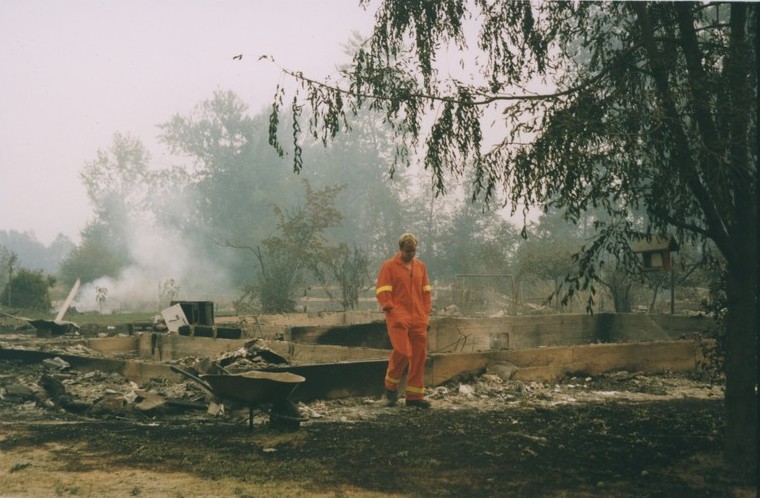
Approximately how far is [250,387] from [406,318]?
2301mm

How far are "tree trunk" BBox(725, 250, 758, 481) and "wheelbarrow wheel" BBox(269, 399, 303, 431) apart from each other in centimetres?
386

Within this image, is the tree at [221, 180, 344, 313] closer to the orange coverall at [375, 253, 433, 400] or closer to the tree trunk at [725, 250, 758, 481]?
the orange coverall at [375, 253, 433, 400]

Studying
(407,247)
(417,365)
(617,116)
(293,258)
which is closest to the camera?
(617,116)

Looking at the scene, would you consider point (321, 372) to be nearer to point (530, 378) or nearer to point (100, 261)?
point (530, 378)

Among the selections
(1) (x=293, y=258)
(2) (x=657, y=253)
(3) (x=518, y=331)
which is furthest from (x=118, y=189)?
(2) (x=657, y=253)

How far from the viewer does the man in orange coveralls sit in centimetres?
773

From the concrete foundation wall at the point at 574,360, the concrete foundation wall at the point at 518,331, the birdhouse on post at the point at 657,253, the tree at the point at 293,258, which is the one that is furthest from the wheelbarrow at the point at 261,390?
the tree at the point at 293,258

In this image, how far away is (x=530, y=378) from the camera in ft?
31.7

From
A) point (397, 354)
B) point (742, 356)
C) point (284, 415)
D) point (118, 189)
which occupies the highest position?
point (118, 189)

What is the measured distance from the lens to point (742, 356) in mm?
5000

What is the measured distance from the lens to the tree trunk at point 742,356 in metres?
4.96

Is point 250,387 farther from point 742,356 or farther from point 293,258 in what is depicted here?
point 293,258

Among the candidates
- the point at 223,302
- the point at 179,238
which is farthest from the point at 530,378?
the point at 179,238

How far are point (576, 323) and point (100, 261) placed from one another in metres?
36.8
